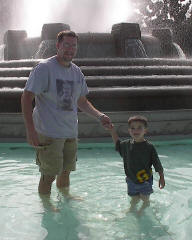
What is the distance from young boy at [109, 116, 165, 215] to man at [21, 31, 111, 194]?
36 centimetres

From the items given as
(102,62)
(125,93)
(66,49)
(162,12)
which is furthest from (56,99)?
(162,12)

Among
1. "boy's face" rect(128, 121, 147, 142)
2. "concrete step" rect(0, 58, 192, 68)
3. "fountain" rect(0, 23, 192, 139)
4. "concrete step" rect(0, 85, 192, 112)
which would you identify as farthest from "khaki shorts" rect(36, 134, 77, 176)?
"concrete step" rect(0, 58, 192, 68)

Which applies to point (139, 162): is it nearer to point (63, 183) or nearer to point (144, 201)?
point (144, 201)

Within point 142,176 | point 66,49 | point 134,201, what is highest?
point 66,49

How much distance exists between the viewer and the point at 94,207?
3.62m

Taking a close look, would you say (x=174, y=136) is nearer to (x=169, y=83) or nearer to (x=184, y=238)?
(x=169, y=83)

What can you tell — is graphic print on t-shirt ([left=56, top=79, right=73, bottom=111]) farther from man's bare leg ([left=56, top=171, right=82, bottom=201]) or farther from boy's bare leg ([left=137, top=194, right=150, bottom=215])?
boy's bare leg ([left=137, top=194, right=150, bottom=215])

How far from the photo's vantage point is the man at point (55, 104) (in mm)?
3393

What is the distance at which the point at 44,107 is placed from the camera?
3555 millimetres

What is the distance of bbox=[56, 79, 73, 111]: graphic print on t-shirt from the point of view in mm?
3500

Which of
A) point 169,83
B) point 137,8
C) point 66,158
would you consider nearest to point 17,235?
point 66,158

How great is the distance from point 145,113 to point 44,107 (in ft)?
10.8

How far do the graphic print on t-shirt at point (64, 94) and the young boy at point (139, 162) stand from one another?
56 cm

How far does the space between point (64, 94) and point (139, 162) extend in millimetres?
920
